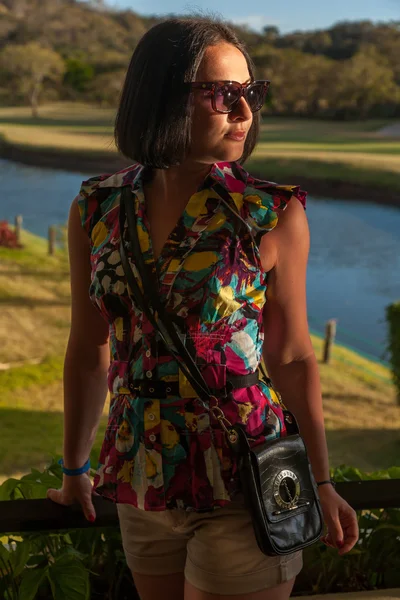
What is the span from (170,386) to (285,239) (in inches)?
7.7

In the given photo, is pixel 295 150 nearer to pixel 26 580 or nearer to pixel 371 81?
pixel 371 81

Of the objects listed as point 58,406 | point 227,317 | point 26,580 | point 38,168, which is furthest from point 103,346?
point 38,168

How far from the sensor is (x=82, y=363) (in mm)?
943

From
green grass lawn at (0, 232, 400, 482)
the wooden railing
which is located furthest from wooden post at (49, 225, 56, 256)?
the wooden railing

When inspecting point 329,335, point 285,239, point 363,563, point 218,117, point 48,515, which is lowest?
point 329,335

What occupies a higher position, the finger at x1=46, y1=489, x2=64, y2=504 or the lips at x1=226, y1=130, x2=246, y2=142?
the lips at x1=226, y1=130, x2=246, y2=142

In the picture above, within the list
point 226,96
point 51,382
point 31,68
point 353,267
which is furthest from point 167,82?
point 353,267

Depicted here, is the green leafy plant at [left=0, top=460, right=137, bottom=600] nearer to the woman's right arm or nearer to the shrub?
the woman's right arm

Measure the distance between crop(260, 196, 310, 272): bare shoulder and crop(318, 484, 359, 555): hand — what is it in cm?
28

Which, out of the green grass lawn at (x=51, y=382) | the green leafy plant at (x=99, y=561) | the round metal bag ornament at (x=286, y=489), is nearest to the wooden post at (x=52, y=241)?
the green grass lawn at (x=51, y=382)

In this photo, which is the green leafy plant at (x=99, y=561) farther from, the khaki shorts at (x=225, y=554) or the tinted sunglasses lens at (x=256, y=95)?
the tinted sunglasses lens at (x=256, y=95)

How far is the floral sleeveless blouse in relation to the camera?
31.3 inches

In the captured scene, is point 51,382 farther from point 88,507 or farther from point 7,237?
point 88,507

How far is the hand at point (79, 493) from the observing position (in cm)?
100
